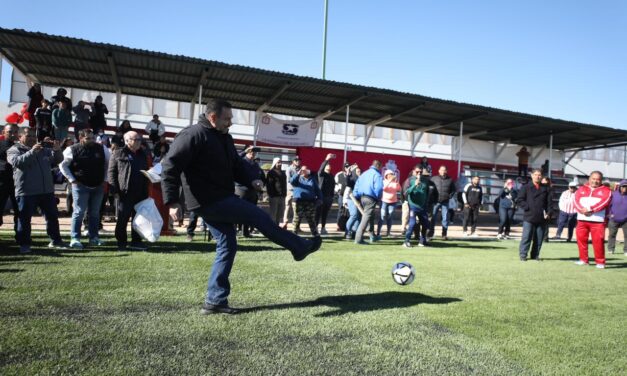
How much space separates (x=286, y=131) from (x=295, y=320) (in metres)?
15.2

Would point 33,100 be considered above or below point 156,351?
above

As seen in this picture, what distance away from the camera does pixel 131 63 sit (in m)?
14.8

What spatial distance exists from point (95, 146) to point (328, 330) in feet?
19.8

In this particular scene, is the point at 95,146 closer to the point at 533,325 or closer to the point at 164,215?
the point at 164,215

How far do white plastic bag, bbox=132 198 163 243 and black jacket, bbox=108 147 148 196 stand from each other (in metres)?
0.53

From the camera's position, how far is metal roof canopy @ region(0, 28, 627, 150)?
13930 millimetres

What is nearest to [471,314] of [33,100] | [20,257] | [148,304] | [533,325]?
[533,325]

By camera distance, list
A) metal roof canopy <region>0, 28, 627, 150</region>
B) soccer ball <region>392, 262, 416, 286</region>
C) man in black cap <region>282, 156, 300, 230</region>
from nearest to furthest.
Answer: soccer ball <region>392, 262, 416, 286</region> < man in black cap <region>282, 156, 300, 230</region> < metal roof canopy <region>0, 28, 627, 150</region>

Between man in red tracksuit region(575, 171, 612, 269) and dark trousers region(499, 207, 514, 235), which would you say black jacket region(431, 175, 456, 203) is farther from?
man in red tracksuit region(575, 171, 612, 269)

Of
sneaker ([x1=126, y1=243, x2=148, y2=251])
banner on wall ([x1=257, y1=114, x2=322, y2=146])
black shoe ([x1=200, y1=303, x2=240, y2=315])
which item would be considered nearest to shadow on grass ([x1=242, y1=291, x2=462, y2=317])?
black shoe ([x1=200, y1=303, x2=240, y2=315])

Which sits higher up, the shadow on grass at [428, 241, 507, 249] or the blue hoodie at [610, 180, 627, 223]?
the blue hoodie at [610, 180, 627, 223]

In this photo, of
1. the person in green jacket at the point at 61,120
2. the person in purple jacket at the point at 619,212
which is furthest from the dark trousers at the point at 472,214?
the person in green jacket at the point at 61,120

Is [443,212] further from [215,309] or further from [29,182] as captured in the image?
[29,182]

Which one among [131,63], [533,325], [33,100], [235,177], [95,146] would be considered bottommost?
[533,325]
